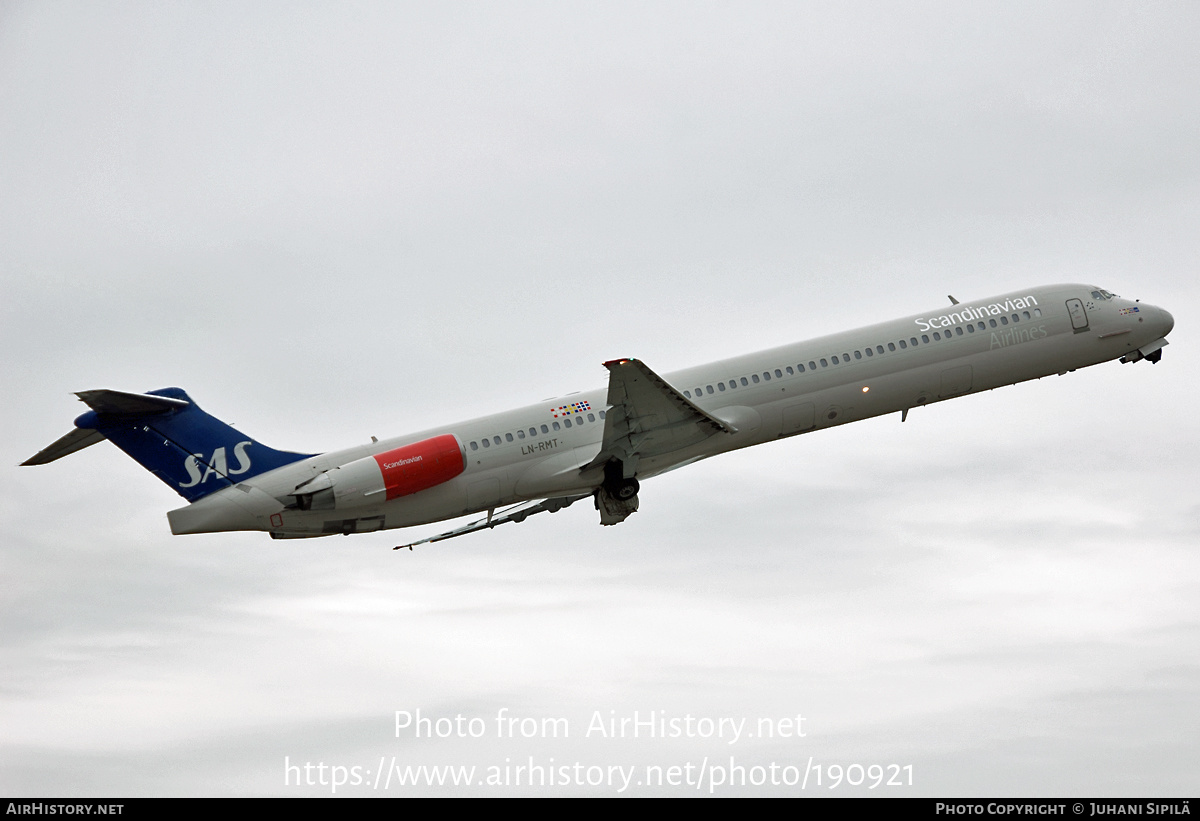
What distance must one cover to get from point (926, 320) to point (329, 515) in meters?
18.4

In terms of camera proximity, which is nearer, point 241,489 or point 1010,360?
point 241,489

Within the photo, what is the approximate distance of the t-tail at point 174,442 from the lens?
30484 mm

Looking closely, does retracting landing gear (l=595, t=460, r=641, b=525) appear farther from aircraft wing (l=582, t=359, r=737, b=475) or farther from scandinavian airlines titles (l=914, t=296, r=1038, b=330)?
scandinavian airlines titles (l=914, t=296, r=1038, b=330)

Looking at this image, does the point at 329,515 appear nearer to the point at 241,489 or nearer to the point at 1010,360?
the point at 241,489

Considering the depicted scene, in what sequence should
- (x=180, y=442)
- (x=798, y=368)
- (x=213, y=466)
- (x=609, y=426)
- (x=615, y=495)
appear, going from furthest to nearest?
1. (x=798, y=368)
2. (x=615, y=495)
3. (x=609, y=426)
4. (x=213, y=466)
5. (x=180, y=442)

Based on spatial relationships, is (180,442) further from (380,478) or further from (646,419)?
(646,419)

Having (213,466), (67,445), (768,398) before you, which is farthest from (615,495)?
(67,445)

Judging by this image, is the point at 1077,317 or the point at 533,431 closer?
the point at 533,431

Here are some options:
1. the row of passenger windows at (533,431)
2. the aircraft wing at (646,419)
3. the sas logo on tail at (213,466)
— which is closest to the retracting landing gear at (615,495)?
the aircraft wing at (646,419)

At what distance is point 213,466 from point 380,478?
4.36m

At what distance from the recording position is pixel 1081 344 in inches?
1495

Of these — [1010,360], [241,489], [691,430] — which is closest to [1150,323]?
[1010,360]

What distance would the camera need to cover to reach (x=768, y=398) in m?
34.6

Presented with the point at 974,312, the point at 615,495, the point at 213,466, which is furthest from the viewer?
the point at 974,312
